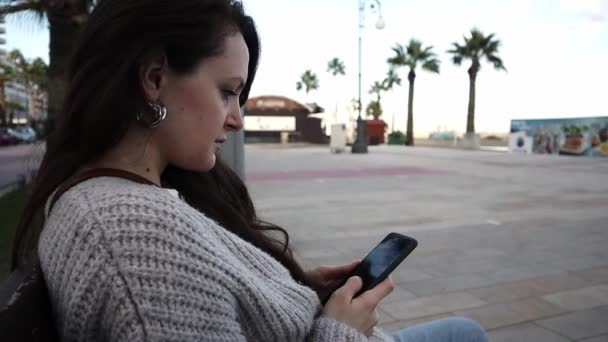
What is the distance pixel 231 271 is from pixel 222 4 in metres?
0.62

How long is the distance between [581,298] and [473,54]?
3510cm

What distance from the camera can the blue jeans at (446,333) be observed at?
1604 millimetres

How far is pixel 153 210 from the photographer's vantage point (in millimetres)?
937

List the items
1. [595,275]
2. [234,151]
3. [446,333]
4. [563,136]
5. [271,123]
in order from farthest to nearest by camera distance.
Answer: [271,123] → [563,136] → [234,151] → [595,275] → [446,333]

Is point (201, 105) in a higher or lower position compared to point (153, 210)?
higher

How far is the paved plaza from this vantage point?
351cm

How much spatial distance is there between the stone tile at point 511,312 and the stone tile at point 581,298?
11 cm

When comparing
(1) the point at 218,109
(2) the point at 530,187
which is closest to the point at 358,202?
(2) the point at 530,187

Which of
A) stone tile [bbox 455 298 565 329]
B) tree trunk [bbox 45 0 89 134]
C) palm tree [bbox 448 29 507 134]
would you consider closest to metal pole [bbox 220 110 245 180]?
tree trunk [bbox 45 0 89 134]

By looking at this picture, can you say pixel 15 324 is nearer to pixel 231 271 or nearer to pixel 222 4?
pixel 231 271

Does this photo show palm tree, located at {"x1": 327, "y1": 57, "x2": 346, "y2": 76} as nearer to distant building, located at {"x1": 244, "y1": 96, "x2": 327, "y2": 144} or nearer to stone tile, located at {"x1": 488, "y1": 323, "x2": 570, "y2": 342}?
distant building, located at {"x1": 244, "y1": 96, "x2": 327, "y2": 144}

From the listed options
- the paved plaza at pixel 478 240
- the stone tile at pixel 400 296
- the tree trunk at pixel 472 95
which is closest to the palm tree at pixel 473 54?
the tree trunk at pixel 472 95

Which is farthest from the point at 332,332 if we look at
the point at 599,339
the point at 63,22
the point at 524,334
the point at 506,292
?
the point at 63,22

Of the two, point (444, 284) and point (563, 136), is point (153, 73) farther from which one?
point (563, 136)
